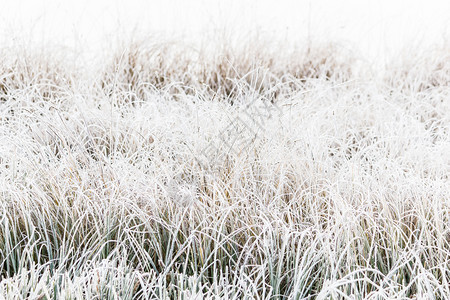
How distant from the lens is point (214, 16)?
371 cm

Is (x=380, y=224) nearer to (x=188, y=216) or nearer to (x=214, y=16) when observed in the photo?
(x=188, y=216)

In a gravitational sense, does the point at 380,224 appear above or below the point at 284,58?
below

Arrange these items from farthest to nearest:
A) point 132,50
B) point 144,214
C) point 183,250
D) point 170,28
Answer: point 170,28 < point 132,50 < point 144,214 < point 183,250

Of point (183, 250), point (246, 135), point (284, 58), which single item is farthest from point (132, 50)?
point (183, 250)

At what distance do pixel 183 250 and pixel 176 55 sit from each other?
228 centimetres

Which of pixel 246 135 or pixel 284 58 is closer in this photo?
pixel 246 135

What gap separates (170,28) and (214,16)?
14.1 inches

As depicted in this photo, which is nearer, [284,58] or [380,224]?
[380,224]

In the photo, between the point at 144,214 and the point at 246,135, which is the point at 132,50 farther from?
the point at 144,214

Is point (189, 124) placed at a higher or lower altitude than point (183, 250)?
higher

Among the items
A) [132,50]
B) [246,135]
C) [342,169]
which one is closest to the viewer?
[342,169]

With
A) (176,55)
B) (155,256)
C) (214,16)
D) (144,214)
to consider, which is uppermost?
(214,16)

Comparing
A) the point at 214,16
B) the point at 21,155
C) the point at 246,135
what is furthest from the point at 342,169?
the point at 214,16

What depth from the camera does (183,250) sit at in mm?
1526
